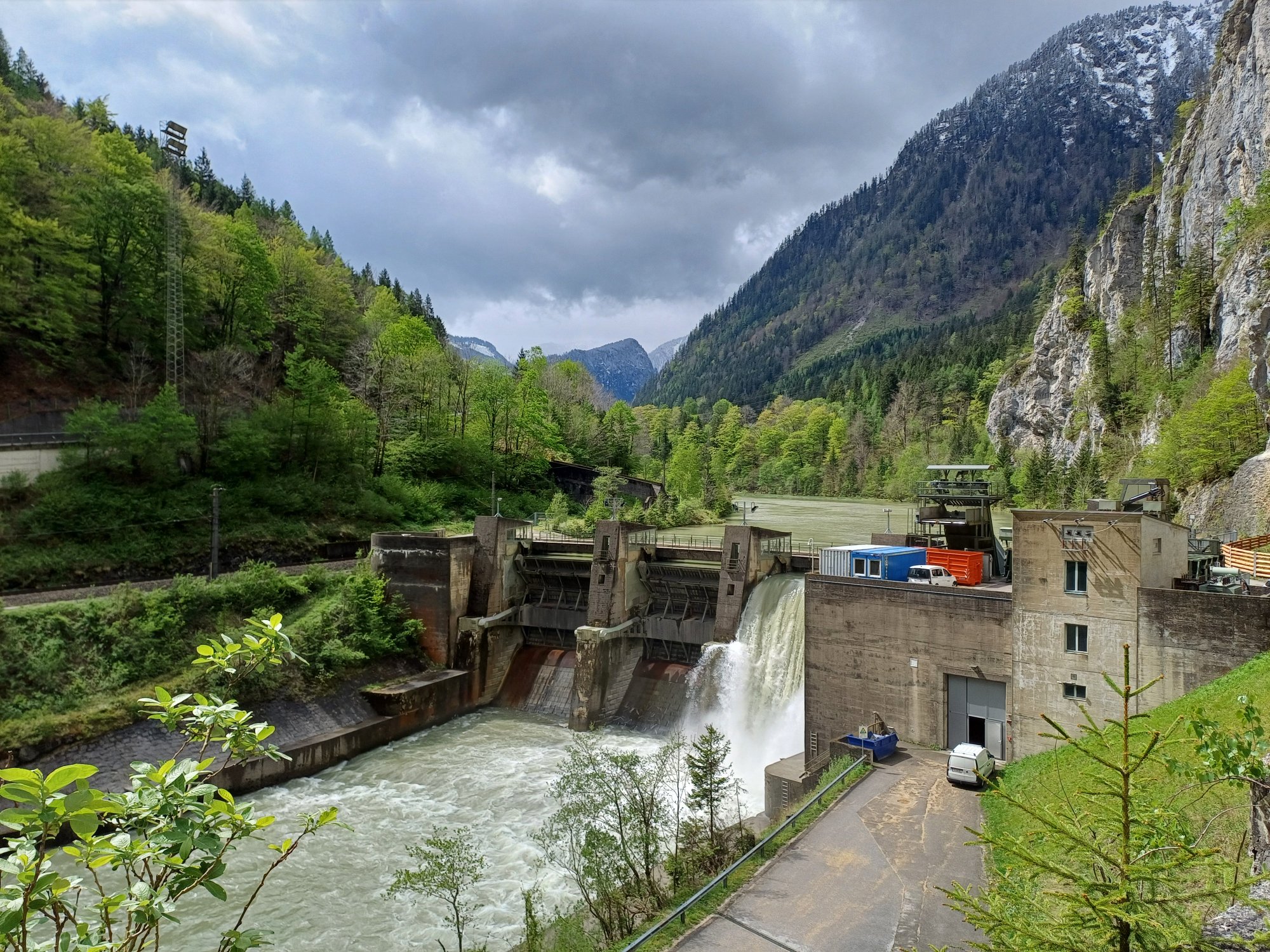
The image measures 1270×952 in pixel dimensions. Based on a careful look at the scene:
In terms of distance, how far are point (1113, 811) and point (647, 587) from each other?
93.5 ft

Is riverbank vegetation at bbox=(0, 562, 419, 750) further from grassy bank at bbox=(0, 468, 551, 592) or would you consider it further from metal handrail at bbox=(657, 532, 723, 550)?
metal handrail at bbox=(657, 532, 723, 550)

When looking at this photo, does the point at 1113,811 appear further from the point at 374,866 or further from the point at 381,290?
the point at 381,290

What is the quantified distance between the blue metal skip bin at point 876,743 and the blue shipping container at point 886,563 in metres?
4.68

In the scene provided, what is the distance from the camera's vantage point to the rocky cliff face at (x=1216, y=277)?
41.6 m

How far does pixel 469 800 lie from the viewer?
2283 centimetres

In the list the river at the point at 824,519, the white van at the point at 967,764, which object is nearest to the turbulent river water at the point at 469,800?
the white van at the point at 967,764

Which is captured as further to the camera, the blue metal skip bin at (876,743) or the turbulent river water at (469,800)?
the blue metal skip bin at (876,743)

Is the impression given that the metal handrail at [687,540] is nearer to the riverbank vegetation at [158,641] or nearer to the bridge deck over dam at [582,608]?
the bridge deck over dam at [582,608]

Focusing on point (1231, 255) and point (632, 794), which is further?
point (1231, 255)

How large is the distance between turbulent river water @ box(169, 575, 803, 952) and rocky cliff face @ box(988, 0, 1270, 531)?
1039 inches

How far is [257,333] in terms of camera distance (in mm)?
53500

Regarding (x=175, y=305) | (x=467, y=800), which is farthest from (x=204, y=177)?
(x=467, y=800)

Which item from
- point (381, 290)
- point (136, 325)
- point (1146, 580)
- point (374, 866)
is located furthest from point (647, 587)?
point (381, 290)

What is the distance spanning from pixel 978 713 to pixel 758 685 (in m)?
8.03
